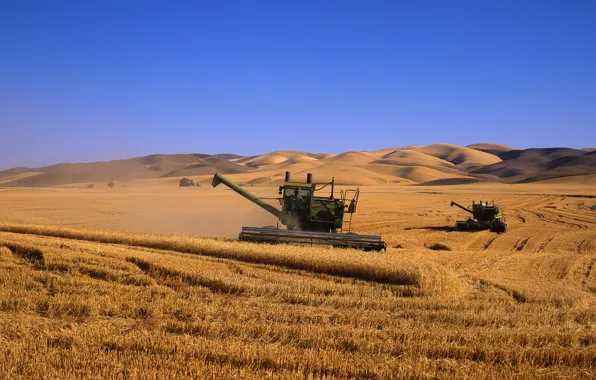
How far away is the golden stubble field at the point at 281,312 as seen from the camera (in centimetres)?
625

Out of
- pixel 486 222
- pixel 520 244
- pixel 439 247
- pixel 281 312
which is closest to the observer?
pixel 281 312

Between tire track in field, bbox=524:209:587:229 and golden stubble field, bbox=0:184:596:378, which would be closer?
golden stubble field, bbox=0:184:596:378

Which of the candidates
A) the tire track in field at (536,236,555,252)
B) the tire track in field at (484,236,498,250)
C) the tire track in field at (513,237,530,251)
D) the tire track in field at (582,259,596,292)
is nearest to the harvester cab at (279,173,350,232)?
the tire track in field at (484,236,498,250)

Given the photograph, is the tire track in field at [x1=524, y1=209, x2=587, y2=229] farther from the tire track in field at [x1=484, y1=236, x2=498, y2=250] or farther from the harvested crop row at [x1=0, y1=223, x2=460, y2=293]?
the harvested crop row at [x1=0, y1=223, x2=460, y2=293]

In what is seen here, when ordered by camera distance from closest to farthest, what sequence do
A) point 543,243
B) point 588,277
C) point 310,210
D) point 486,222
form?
point 588,277 < point 310,210 < point 543,243 < point 486,222

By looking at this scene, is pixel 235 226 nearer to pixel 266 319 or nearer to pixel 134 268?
pixel 134 268

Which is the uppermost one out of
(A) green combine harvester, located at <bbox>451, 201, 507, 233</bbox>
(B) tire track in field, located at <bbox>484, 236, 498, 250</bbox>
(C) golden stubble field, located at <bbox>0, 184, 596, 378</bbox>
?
(A) green combine harvester, located at <bbox>451, 201, 507, 233</bbox>

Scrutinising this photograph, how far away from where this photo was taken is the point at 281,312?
8.50 meters

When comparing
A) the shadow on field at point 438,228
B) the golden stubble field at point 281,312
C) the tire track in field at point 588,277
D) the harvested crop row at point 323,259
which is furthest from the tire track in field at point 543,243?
the harvested crop row at point 323,259

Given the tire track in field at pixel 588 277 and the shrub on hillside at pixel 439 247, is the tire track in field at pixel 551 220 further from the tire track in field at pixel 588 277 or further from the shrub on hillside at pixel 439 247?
the tire track in field at pixel 588 277

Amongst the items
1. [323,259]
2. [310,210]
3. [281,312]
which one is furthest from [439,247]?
[281,312]

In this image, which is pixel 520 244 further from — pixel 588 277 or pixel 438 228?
pixel 588 277

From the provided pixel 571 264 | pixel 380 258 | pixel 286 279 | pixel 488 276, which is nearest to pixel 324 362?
pixel 286 279

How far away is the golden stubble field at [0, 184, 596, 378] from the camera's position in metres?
6.25
